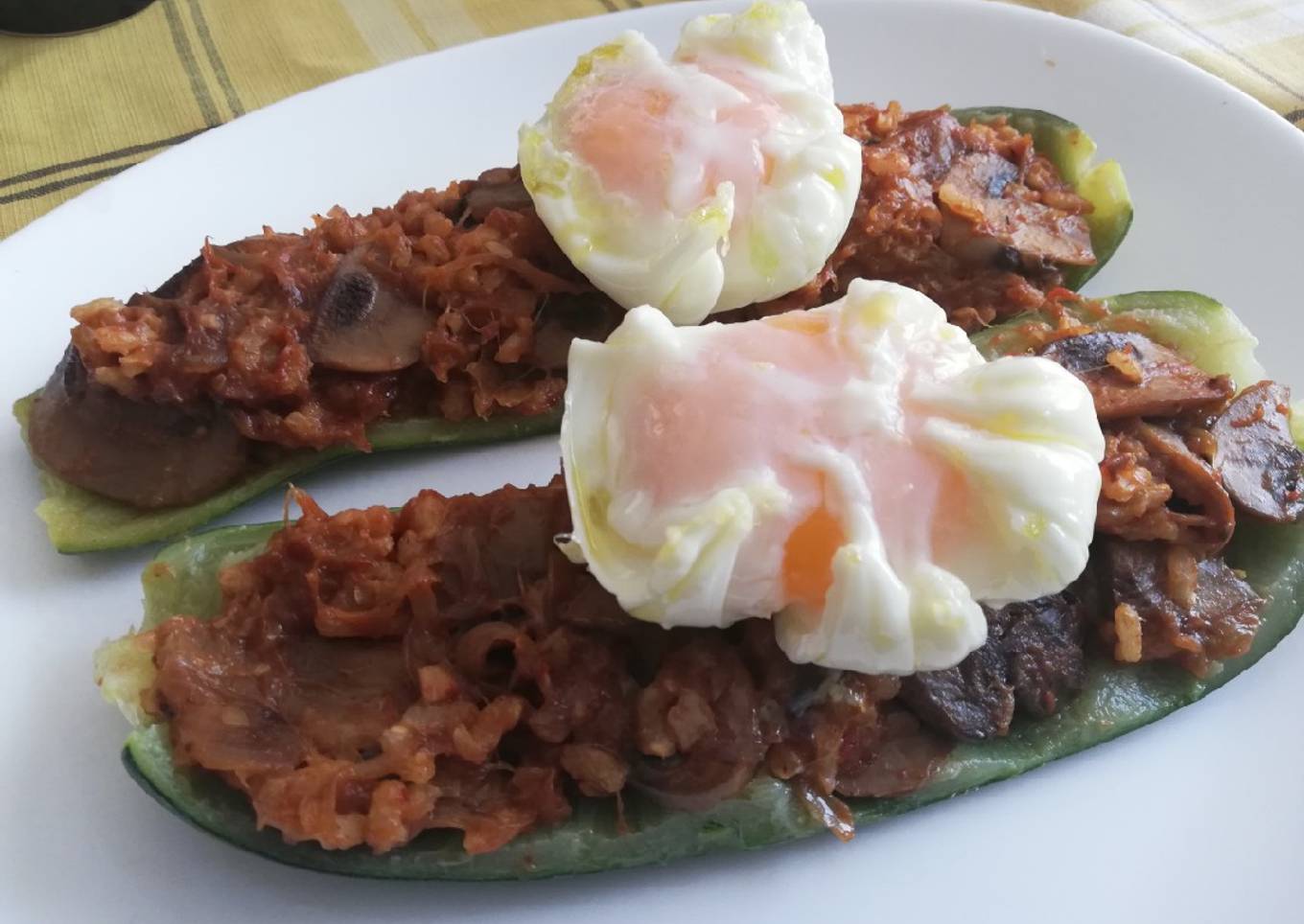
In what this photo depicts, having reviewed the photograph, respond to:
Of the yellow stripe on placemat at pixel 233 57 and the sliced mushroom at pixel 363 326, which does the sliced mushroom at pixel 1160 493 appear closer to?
the sliced mushroom at pixel 363 326

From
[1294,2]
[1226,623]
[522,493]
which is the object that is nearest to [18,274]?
[522,493]

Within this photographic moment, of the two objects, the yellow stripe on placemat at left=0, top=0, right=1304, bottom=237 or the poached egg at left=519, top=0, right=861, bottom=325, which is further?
the yellow stripe on placemat at left=0, top=0, right=1304, bottom=237

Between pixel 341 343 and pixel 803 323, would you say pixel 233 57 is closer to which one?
pixel 341 343

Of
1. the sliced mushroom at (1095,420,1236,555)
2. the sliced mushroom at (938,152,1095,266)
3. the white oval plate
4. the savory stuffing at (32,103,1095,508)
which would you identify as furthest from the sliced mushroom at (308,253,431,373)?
the sliced mushroom at (1095,420,1236,555)

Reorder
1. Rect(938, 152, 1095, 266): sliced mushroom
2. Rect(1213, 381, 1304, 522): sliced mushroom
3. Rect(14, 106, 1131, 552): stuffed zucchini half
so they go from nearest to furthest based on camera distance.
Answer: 1. Rect(1213, 381, 1304, 522): sliced mushroom
2. Rect(14, 106, 1131, 552): stuffed zucchini half
3. Rect(938, 152, 1095, 266): sliced mushroom

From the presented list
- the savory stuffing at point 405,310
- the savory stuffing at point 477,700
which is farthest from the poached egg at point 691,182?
the savory stuffing at point 477,700

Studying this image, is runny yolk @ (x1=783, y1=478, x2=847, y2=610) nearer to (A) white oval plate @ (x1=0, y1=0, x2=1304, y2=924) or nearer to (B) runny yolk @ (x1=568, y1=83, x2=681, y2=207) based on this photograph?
(A) white oval plate @ (x1=0, y1=0, x2=1304, y2=924)

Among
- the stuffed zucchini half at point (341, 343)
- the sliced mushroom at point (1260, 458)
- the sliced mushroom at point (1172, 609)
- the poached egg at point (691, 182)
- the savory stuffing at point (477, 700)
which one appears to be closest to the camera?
the savory stuffing at point (477, 700)
